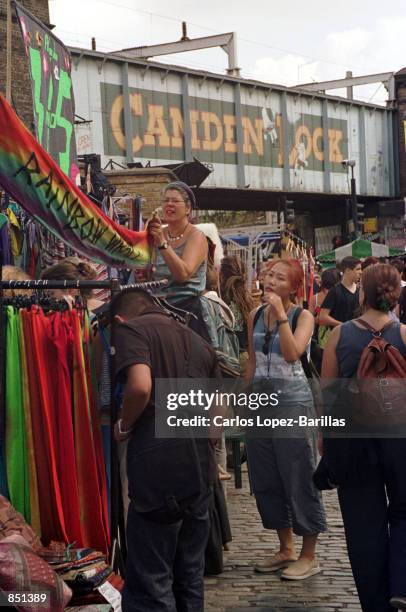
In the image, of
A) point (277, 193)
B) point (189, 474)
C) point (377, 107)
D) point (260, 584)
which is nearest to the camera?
point (189, 474)

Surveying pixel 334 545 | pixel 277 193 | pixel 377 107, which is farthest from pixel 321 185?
pixel 334 545

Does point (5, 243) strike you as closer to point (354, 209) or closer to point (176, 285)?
point (176, 285)

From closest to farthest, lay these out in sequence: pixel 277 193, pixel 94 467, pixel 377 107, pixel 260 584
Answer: pixel 94 467, pixel 260 584, pixel 277 193, pixel 377 107

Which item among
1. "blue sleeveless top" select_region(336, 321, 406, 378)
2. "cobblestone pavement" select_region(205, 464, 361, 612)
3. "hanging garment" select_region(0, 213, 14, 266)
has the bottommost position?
"cobblestone pavement" select_region(205, 464, 361, 612)

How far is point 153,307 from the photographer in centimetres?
497

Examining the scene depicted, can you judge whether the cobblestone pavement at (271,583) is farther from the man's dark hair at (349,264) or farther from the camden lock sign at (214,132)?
the camden lock sign at (214,132)

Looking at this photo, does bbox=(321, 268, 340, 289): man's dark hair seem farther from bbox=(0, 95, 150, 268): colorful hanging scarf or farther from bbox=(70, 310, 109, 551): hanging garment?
bbox=(70, 310, 109, 551): hanging garment

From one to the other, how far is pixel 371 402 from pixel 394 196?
4211 cm

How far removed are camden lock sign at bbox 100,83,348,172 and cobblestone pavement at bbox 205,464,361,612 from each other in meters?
25.5

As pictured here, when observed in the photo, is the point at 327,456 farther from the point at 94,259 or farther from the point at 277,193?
the point at 277,193

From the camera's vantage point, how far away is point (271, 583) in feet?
20.1

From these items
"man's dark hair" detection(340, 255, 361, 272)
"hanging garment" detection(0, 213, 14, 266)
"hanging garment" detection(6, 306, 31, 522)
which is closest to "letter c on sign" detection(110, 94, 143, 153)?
"man's dark hair" detection(340, 255, 361, 272)

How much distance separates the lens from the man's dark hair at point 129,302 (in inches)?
200

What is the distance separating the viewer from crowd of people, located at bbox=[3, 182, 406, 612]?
4.54 metres
